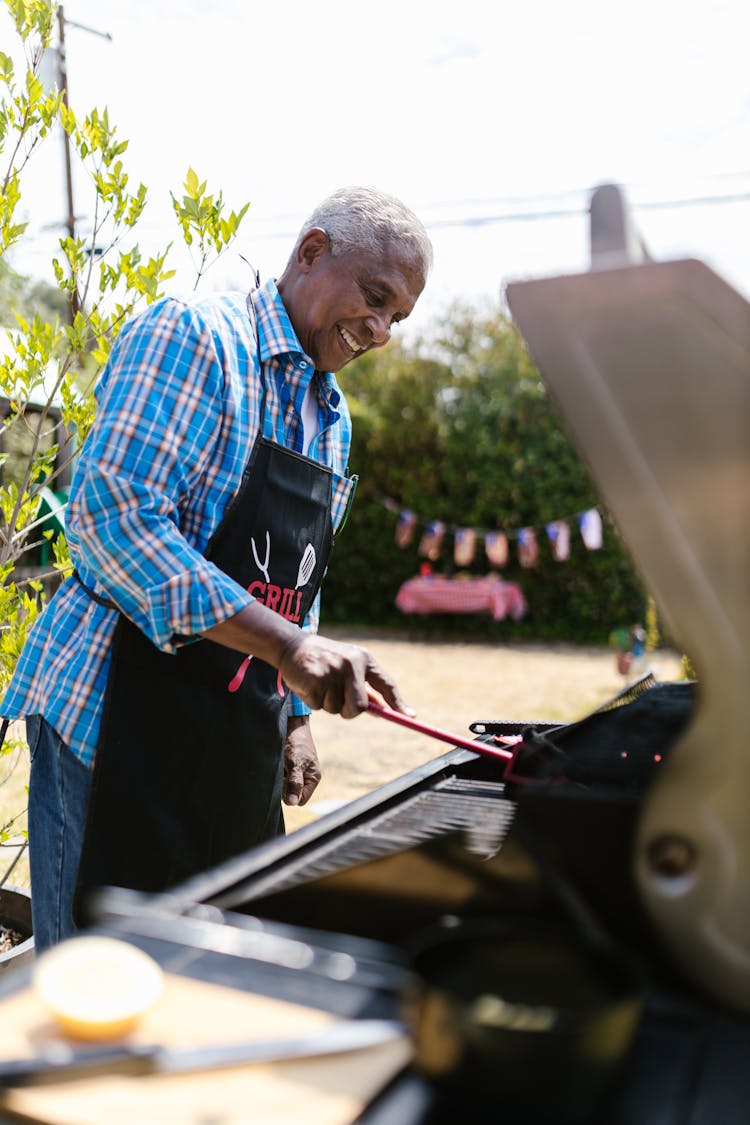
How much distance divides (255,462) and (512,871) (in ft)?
3.23

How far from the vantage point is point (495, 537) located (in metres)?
12.1

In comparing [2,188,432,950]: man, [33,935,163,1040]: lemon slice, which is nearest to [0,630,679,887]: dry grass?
[2,188,432,950]: man

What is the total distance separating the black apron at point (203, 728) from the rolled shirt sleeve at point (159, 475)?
9 centimetres

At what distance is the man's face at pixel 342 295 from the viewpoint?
1897 millimetres

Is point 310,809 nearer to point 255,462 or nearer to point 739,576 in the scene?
point 255,462

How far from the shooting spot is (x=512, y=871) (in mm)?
1014

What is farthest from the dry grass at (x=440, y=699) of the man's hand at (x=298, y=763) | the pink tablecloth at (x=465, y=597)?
the man's hand at (x=298, y=763)

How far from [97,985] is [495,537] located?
11.5 metres

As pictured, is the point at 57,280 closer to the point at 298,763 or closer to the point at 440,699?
the point at 298,763

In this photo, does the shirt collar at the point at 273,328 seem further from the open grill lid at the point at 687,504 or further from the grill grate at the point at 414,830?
the open grill lid at the point at 687,504

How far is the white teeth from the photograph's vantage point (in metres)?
1.98

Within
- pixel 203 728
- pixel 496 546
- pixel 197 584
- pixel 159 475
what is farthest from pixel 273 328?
pixel 496 546

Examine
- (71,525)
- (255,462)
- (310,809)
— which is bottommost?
(310,809)

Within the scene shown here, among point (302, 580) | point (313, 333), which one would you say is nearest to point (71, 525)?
point (302, 580)
